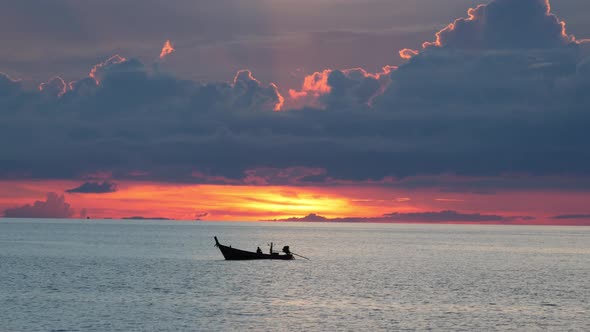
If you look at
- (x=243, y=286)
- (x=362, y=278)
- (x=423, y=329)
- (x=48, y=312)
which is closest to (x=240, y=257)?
(x=362, y=278)

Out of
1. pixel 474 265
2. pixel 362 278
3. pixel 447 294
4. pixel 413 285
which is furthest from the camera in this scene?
pixel 474 265

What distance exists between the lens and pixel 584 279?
431 feet

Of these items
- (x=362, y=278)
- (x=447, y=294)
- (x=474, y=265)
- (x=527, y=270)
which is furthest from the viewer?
(x=474, y=265)

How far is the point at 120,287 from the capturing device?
107 meters

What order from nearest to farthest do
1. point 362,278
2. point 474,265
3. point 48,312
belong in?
1. point 48,312
2. point 362,278
3. point 474,265

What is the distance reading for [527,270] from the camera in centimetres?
15050

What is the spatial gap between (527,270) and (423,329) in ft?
273

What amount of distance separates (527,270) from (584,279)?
64.3 ft

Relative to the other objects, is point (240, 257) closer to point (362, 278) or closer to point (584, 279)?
point (362, 278)

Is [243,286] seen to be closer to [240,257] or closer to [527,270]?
[240,257]

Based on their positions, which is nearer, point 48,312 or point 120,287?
point 48,312

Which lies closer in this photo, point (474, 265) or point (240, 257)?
point (240, 257)

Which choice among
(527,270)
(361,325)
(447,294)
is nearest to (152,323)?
(361,325)

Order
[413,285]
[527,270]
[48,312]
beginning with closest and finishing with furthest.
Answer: [48,312], [413,285], [527,270]
